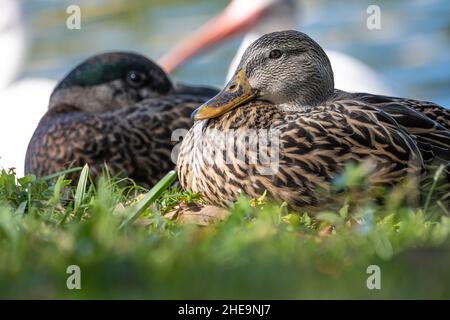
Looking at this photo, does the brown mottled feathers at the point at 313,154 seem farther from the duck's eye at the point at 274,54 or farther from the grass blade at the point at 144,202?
the grass blade at the point at 144,202

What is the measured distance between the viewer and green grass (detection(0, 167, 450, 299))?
3859mm

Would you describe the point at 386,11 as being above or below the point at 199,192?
above

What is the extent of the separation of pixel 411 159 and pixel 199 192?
1.19 m

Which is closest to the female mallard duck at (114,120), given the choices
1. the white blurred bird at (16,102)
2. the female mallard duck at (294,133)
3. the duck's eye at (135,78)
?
the duck's eye at (135,78)

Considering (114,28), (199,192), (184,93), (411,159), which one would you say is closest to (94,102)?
(184,93)

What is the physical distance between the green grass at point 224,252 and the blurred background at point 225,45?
9.55 meters

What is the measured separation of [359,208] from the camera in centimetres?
555

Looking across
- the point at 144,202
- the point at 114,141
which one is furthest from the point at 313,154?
the point at 114,141

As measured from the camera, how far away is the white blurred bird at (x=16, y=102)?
32.6ft

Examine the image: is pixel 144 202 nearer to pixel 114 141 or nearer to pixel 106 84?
pixel 114 141

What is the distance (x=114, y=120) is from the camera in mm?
8047

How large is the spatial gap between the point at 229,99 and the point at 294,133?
0.59m
